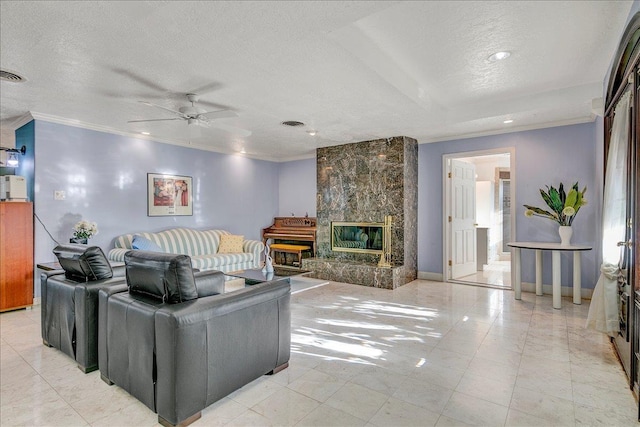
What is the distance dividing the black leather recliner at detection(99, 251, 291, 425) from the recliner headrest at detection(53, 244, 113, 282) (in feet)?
1.22

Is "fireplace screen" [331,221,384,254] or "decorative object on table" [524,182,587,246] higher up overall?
"decorative object on table" [524,182,587,246]

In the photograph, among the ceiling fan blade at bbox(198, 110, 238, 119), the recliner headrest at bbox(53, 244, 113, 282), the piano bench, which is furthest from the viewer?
the piano bench

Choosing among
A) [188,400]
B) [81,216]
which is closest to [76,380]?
[188,400]

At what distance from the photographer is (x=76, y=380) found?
7.97 ft

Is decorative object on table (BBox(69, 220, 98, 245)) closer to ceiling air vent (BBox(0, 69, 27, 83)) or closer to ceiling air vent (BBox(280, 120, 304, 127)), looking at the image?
ceiling air vent (BBox(0, 69, 27, 83))

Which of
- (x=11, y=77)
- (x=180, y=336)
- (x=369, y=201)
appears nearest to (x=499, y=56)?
(x=180, y=336)

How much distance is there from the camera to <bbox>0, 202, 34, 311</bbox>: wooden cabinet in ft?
13.3

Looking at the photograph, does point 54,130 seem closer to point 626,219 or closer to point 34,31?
point 34,31

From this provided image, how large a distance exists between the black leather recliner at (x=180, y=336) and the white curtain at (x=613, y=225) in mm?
2708

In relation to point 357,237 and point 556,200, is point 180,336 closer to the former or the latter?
point 357,237

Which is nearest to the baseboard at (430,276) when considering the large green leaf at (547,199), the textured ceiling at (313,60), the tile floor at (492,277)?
the tile floor at (492,277)

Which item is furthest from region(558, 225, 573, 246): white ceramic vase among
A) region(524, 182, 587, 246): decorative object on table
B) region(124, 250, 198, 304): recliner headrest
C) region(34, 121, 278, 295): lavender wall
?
region(34, 121, 278, 295): lavender wall

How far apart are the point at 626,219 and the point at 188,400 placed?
3.20 m

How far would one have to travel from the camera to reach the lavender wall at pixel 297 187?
749 cm
